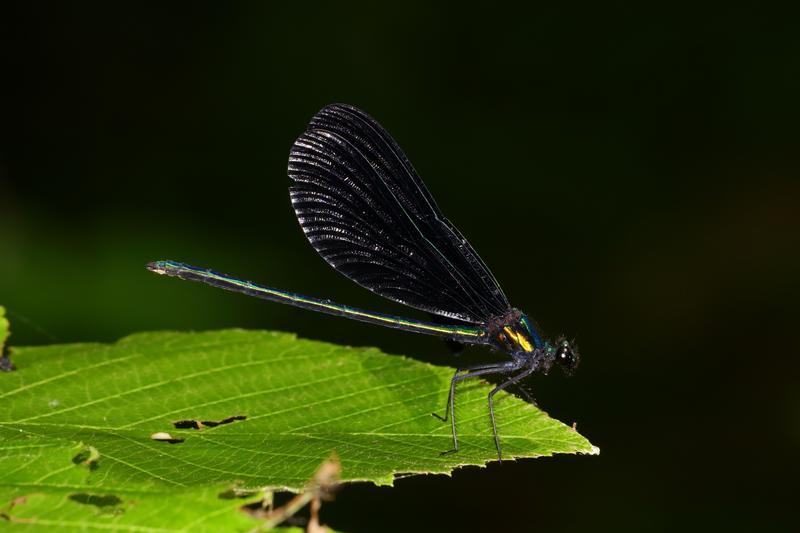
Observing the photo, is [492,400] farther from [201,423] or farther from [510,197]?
[510,197]

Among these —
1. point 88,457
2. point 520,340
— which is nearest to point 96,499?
point 88,457

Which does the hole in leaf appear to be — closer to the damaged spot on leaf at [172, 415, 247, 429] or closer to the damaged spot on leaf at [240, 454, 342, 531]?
the damaged spot on leaf at [240, 454, 342, 531]

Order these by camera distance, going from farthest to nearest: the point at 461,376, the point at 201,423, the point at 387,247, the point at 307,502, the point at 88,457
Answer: the point at 387,247, the point at 461,376, the point at 201,423, the point at 88,457, the point at 307,502

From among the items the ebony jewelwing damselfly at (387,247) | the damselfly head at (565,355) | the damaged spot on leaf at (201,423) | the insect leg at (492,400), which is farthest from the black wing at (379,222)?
the damaged spot on leaf at (201,423)

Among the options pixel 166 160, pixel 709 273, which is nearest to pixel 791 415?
pixel 709 273

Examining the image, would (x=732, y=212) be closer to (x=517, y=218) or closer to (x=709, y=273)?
(x=709, y=273)
